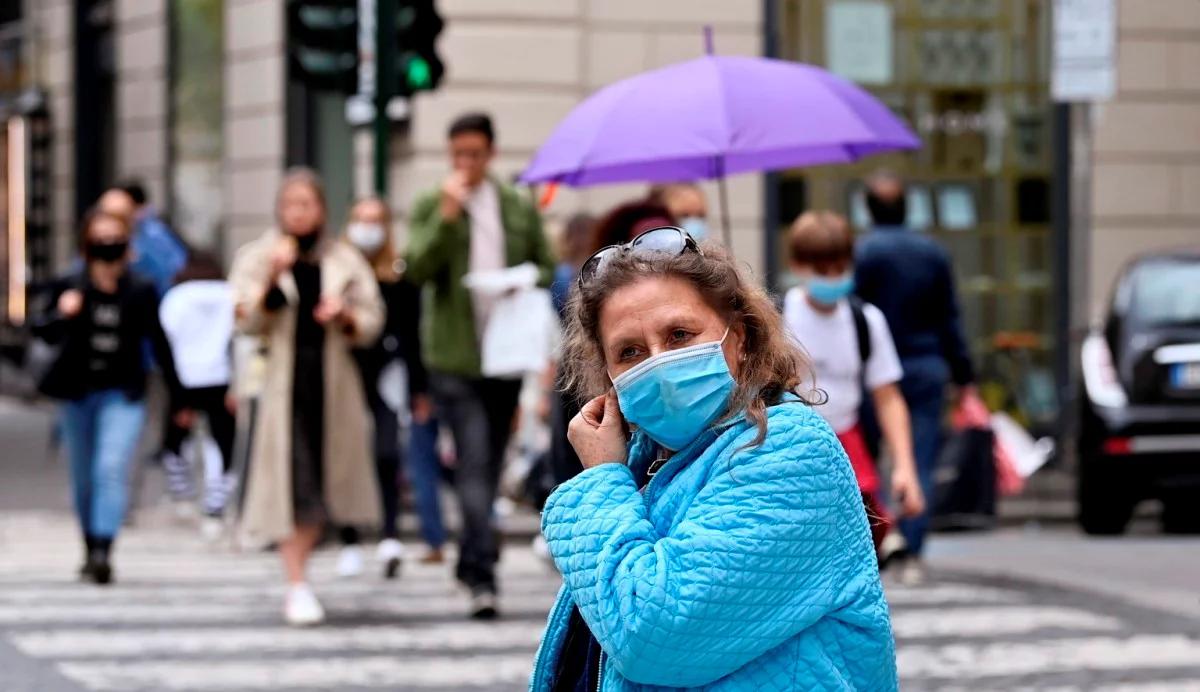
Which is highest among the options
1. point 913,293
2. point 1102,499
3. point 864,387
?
point 913,293

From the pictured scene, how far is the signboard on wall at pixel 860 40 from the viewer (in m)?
16.6

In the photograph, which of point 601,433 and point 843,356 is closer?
point 601,433

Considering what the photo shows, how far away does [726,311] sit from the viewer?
3.01 metres

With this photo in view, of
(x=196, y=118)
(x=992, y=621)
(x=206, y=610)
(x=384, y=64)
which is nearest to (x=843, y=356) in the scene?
(x=992, y=621)

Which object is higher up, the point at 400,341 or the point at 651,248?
the point at 651,248

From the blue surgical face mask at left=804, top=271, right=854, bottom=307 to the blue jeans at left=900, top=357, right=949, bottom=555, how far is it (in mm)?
1850

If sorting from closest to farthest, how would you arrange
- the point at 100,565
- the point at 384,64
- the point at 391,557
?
1. the point at 100,565
2. the point at 391,557
3. the point at 384,64

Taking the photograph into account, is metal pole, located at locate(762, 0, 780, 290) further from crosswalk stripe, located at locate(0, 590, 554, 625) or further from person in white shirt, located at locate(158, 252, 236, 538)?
crosswalk stripe, located at locate(0, 590, 554, 625)

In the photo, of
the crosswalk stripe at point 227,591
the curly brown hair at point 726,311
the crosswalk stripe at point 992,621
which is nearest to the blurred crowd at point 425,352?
the crosswalk stripe at point 227,591

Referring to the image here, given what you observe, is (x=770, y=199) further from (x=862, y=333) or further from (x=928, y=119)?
A: (x=862, y=333)

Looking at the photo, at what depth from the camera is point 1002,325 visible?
1694 cm

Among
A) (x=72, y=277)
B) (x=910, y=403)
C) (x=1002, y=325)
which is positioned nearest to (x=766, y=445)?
(x=910, y=403)

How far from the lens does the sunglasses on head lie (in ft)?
9.92

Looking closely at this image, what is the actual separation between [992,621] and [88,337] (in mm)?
4260
